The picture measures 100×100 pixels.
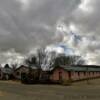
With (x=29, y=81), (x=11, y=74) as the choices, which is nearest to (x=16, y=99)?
(x=29, y=81)

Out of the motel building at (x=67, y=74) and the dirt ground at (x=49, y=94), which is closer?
the dirt ground at (x=49, y=94)

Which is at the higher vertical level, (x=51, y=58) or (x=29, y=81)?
(x=51, y=58)

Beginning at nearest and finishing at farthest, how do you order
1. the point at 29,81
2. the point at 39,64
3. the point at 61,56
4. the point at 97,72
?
the point at 29,81
the point at 97,72
the point at 39,64
the point at 61,56

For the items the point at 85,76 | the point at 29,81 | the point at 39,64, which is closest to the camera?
the point at 29,81

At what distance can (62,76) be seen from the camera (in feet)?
208

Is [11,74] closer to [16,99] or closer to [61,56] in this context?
[61,56]

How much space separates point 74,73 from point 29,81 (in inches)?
614

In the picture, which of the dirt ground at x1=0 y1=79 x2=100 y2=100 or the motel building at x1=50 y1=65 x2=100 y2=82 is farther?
the motel building at x1=50 y1=65 x2=100 y2=82

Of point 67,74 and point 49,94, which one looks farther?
point 67,74

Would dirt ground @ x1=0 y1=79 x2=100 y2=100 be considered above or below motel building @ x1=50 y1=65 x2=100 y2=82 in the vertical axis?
below

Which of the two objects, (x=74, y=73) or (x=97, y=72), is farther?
(x=97, y=72)

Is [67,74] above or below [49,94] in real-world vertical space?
above

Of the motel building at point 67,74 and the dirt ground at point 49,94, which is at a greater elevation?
the motel building at point 67,74

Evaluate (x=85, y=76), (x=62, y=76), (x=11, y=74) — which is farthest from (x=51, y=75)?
(x=11, y=74)
